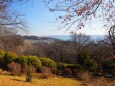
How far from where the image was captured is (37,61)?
28156mm

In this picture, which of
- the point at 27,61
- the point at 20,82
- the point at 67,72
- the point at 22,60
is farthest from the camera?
the point at 67,72

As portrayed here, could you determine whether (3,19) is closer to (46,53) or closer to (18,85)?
(18,85)

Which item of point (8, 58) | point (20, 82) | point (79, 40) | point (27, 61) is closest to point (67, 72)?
point (27, 61)

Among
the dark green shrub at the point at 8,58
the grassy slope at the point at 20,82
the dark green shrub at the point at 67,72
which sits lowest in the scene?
the dark green shrub at the point at 67,72

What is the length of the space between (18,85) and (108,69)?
61.6ft

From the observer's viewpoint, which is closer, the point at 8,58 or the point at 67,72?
the point at 8,58

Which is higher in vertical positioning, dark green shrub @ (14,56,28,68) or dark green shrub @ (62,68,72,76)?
dark green shrub @ (14,56,28,68)

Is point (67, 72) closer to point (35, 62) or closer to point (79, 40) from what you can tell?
point (35, 62)

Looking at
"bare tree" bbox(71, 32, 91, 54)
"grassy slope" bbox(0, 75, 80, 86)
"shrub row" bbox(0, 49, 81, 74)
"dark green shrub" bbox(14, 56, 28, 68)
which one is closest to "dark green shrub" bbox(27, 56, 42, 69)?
"shrub row" bbox(0, 49, 81, 74)

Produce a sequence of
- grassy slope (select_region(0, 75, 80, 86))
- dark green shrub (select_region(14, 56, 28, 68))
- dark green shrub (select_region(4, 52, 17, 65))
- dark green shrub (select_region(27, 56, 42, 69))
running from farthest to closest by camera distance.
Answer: dark green shrub (select_region(4, 52, 17, 65)), dark green shrub (select_region(27, 56, 42, 69)), dark green shrub (select_region(14, 56, 28, 68)), grassy slope (select_region(0, 75, 80, 86))

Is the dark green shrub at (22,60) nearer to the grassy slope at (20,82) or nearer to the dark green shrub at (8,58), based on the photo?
the dark green shrub at (8,58)

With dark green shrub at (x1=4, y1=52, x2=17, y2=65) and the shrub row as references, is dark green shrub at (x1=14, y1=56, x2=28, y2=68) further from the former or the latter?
dark green shrub at (x1=4, y1=52, x2=17, y2=65)

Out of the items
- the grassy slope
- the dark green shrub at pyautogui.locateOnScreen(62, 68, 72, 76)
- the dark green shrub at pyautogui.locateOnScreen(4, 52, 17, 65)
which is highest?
the dark green shrub at pyautogui.locateOnScreen(4, 52, 17, 65)

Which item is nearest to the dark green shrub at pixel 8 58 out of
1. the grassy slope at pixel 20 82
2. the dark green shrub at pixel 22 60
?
the dark green shrub at pixel 22 60
